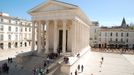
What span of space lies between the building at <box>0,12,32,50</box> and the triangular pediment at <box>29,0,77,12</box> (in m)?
19.1

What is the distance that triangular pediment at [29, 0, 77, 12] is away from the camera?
20819 mm

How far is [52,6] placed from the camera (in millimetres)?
22062

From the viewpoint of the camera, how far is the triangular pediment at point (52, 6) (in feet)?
68.3

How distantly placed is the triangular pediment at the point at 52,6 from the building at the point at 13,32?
19.1 metres

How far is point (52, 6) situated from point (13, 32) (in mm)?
25276

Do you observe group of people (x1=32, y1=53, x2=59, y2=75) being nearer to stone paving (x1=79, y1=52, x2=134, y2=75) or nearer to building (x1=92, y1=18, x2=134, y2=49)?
stone paving (x1=79, y1=52, x2=134, y2=75)

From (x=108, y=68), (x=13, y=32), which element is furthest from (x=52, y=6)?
(x=13, y=32)

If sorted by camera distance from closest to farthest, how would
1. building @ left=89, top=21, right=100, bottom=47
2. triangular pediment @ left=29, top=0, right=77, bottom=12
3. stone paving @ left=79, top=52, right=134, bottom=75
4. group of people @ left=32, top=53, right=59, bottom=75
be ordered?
1. group of people @ left=32, top=53, right=59, bottom=75
2. stone paving @ left=79, top=52, right=134, bottom=75
3. triangular pediment @ left=29, top=0, right=77, bottom=12
4. building @ left=89, top=21, right=100, bottom=47

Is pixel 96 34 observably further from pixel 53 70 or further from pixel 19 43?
pixel 53 70

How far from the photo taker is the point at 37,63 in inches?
790

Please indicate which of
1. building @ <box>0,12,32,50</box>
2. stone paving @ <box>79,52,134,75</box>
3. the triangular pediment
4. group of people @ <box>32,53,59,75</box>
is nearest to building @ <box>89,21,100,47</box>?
building @ <box>0,12,32,50</box>

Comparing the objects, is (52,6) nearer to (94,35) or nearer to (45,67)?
(45,67)

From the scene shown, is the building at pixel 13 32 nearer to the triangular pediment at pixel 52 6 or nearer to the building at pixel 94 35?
the triangular pediment at pixel 52 6

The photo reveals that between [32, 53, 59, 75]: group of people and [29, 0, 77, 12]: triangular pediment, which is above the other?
[29, 0, 77, 12]: triangular pediment
